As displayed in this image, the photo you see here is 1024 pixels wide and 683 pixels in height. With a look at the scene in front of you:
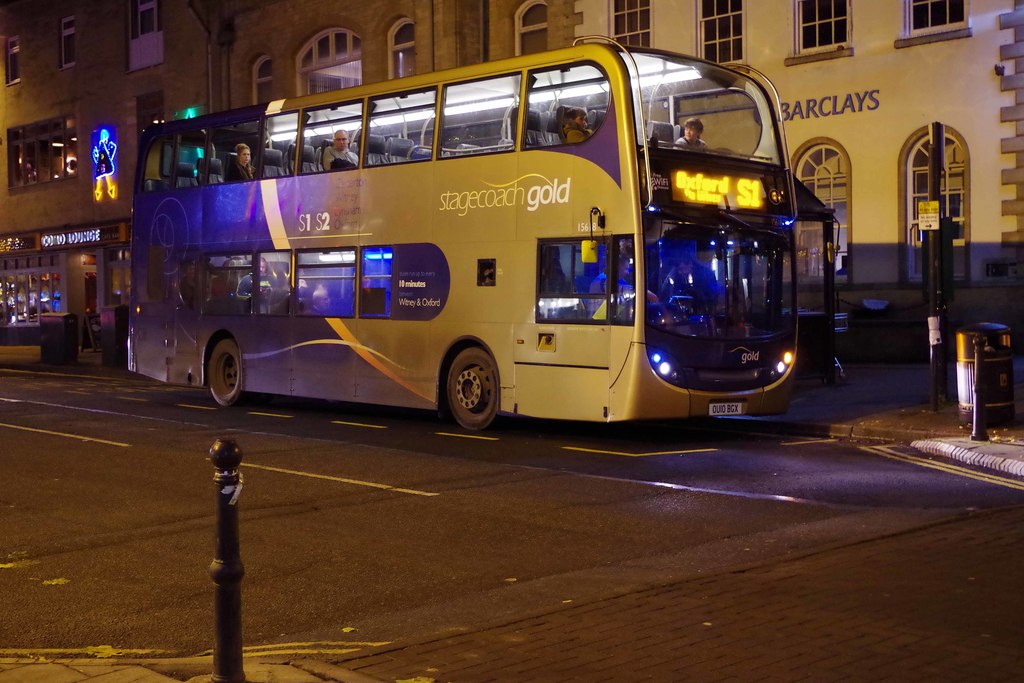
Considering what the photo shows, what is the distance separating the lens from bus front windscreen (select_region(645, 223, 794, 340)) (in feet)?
45.1

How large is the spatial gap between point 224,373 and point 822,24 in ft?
44.3

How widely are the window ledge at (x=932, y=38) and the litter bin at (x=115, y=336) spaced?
18.9m

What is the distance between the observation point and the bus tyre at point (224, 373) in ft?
64.7

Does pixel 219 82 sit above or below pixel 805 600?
above

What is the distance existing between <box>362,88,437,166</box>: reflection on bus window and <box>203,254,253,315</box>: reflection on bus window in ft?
10.8

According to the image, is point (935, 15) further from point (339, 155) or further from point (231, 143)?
point (231, 143)

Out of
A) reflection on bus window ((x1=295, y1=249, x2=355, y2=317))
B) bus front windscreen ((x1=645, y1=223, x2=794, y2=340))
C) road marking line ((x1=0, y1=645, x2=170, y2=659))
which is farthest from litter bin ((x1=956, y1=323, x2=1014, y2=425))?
road marking line ((x1=0, y1=645, x2=170, y2=659))

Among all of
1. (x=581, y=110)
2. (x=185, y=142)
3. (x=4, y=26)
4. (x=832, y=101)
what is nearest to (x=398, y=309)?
(x=581, y=110)

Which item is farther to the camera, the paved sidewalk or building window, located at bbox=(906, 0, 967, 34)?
building window, located at bbox=(906, 0, 967, 34)

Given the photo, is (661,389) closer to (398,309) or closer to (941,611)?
(398,309)

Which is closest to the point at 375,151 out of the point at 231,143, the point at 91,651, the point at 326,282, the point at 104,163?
the point at 326,282

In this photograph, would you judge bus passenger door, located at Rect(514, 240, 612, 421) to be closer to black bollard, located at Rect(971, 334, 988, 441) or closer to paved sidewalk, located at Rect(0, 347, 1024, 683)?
black bollard, located at Rect(971, 334, 988, 441)

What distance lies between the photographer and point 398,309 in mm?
16719

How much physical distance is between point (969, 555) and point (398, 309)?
400 inches
